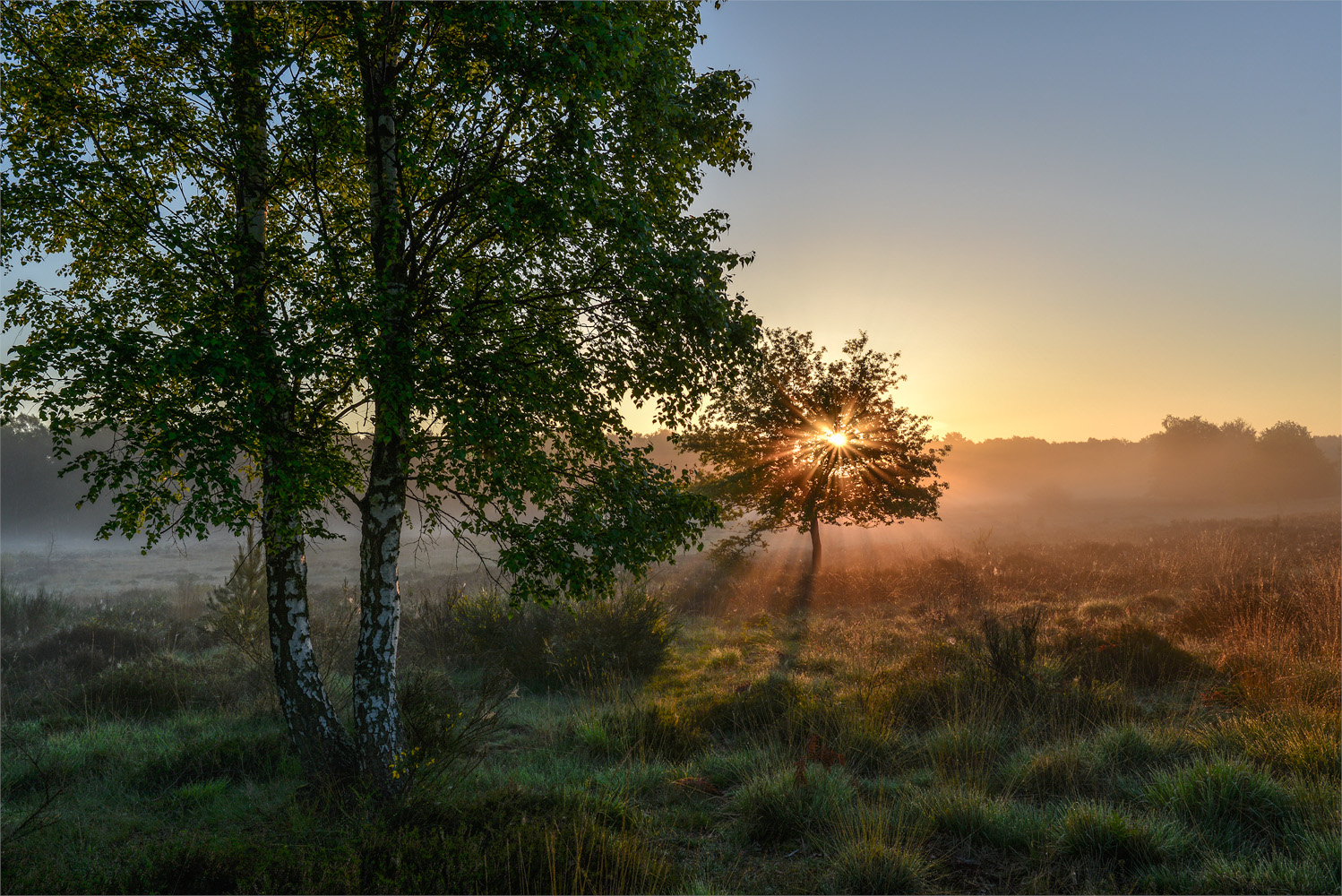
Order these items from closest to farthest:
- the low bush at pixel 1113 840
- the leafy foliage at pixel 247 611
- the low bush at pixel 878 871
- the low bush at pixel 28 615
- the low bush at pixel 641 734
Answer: the low bush at pixel 878 871 < the low bush at pixel 1113 840 < the low bush at pixel 641 734 < the leafy foliage at pixel 247 611 < the low bush at pixel 28 615

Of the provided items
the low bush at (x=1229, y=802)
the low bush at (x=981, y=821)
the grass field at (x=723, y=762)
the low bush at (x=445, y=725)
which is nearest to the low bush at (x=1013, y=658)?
the grass field at (x=723, y=762)

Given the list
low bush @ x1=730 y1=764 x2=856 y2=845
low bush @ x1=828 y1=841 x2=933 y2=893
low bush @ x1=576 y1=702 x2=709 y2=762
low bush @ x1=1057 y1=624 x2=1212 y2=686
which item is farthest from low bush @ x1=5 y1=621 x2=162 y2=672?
low bush @ x1=1057 y1=624 x2=1212 y2=686

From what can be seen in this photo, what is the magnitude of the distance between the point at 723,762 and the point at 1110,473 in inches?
4933

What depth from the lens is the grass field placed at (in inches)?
168

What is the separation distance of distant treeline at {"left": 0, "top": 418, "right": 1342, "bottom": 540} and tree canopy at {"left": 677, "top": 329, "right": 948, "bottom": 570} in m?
10.0

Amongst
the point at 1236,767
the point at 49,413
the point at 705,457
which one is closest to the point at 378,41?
the point at 49,413

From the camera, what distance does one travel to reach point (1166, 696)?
27.1 ft

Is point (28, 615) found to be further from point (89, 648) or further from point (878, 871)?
point (878, 871)

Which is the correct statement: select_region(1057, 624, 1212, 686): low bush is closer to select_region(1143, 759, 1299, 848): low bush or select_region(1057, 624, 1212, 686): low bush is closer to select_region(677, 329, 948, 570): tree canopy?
select_region(1143, 759, 1299, 848): low bush

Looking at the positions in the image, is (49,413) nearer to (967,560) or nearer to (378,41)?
(378,41)

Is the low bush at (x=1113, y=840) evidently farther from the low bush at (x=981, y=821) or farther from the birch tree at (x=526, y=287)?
the birch tree at (x=526, y=287)

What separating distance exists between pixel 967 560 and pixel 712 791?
2023 cm

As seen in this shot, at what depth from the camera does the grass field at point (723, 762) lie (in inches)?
168

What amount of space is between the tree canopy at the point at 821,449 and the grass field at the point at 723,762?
21.0 feet
